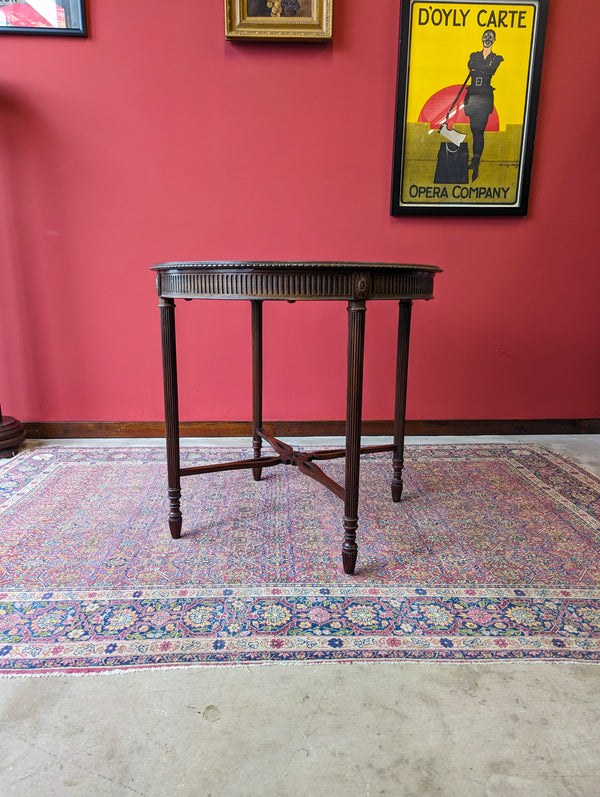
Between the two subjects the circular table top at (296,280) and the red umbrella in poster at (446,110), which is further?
the red umbrella in poster at (446,110)

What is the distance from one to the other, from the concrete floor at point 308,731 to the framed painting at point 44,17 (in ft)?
10.4

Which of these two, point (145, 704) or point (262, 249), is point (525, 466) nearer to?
point (262, 249)

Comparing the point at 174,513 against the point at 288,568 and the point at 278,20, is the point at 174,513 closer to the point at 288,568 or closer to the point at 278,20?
the point at 288,568

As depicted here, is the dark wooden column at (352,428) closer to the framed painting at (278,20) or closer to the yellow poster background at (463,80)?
the yellow poster background at (463,80)

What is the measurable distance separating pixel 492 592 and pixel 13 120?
11.1ft

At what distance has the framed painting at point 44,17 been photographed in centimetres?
278

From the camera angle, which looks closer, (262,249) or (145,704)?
(145,704)

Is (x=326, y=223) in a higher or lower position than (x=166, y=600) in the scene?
higher

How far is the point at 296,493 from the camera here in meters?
2.41

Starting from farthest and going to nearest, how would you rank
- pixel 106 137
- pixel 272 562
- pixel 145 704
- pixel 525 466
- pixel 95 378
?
pixel 95 378
pixel 106 137
pixel 525 466
pixel 272 562
pixel 145 704

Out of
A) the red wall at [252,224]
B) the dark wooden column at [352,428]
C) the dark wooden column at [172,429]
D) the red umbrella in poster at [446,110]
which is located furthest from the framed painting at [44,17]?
the dark wooden column at [352,428]

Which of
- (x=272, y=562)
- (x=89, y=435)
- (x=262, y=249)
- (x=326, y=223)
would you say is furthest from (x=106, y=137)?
(x=272, y=562)

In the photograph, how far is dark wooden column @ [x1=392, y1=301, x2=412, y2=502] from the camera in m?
2.21

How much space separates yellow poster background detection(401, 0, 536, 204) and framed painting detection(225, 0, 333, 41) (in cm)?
52
